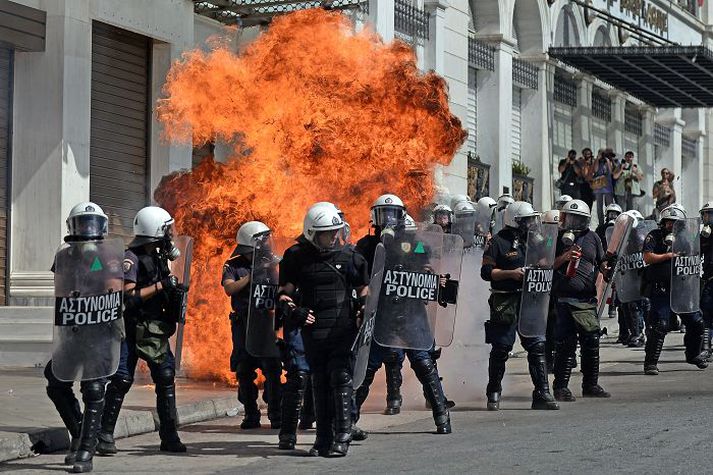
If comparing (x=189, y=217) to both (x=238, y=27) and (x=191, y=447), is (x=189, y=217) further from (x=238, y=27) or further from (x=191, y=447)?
(x=238, y=27)

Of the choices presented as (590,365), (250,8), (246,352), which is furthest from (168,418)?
(250,8)

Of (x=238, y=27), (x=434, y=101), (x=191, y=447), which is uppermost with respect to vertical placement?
(x=238, y=27)

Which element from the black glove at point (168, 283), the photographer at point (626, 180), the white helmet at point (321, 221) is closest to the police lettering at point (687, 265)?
the white helmet at point (321, 221)

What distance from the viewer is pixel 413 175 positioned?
13914 millimetres

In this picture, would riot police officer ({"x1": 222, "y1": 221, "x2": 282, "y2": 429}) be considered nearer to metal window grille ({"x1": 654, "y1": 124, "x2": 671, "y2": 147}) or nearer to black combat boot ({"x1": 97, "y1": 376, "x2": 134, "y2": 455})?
black combat boot ({"x1": 97, "y1": 376, "x2": 134, "y2": 455})

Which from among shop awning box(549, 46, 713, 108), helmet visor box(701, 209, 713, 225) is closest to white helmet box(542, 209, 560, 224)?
helmet visor box(701, 209, 713, 225)

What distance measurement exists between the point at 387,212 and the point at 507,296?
1.70 m

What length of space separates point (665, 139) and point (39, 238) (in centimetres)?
2570

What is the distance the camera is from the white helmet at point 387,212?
11.2m

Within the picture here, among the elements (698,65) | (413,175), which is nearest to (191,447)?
(413,175)

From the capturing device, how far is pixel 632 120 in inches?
1489

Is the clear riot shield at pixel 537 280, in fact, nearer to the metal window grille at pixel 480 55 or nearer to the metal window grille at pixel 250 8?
the metal window grille at pixel 250 8

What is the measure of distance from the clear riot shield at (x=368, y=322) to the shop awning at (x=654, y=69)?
62.9 ft

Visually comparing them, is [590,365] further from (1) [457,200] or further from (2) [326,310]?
(1) [457,200]
